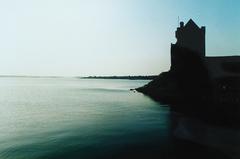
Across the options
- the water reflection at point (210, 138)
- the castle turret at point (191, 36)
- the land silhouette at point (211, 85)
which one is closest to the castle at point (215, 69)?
the land silhouette at point (211, 85)

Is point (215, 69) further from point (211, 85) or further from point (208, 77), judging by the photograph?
point (211, 85)

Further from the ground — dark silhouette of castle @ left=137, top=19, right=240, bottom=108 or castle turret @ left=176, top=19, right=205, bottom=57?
castle turret @ left=176, top=19, right=205, bottom=57

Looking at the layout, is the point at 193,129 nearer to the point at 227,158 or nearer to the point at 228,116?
the point at 228,116

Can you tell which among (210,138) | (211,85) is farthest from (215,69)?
(210,138)

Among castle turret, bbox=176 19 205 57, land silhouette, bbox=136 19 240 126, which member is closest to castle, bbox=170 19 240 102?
land silhouette, bbox=136 19 240 126

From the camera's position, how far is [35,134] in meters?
44.3

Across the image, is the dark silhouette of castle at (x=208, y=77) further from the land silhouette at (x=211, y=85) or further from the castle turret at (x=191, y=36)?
the castle turret at (x=191, y=36)

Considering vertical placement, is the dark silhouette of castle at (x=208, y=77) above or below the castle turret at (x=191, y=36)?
below

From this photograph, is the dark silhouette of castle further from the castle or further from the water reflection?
the water reflection

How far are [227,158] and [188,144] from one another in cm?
697

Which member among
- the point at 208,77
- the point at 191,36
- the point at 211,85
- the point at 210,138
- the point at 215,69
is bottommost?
the point at 210,138

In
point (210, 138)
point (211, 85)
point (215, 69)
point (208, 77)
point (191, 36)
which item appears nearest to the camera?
point (210, 138)

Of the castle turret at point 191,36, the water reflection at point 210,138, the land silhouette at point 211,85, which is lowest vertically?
the water reflection at point 210,138

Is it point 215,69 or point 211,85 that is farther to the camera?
point 215,69
